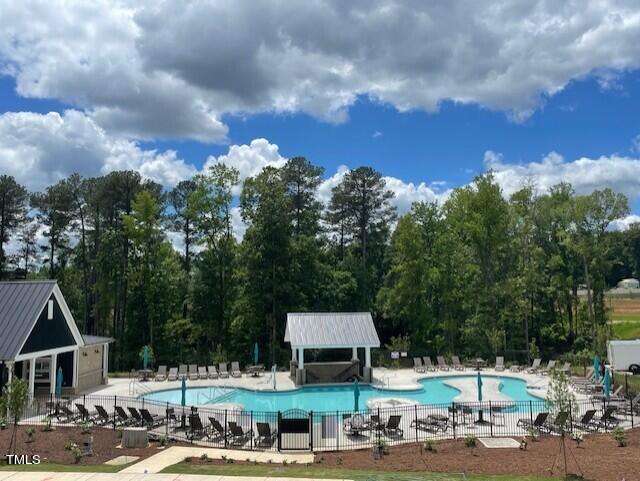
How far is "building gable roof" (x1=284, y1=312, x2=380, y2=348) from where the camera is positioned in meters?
32.8

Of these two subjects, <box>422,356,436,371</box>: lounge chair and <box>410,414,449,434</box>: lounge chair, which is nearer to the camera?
<box>410,414,449,434</box>: lounge chair

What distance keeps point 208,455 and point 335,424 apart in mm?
5085

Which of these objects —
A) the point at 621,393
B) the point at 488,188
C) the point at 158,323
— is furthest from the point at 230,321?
the point at 621,393

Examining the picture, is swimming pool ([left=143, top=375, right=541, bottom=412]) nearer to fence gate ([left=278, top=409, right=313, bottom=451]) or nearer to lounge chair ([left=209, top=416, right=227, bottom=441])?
lounge chair ([left=209, top=416, right=227, bottom=441])

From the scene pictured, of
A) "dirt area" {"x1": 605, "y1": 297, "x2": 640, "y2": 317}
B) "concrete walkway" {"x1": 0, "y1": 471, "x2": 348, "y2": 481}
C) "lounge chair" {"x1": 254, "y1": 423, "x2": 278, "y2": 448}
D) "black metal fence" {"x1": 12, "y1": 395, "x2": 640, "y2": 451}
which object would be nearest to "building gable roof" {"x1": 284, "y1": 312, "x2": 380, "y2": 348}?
"black metal fence" {"x1": 12, "y1": 395, "x2": 640, "y2": 451}

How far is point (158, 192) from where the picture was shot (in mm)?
52750

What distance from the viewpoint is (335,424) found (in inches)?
782

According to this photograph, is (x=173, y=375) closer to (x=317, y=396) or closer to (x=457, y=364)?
(x=317, y=396)

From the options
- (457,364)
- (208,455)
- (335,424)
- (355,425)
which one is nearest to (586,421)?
(355,425)

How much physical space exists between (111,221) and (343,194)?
886 inches

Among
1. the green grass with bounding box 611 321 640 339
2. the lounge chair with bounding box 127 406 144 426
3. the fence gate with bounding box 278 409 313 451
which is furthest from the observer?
the green grass with bounding box 611 321 640 339

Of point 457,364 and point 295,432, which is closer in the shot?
point 295,432

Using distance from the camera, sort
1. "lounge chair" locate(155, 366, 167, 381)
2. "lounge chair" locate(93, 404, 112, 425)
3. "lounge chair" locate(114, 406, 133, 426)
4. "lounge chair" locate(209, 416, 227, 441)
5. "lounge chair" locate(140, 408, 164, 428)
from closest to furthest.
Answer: "lounge chair" locate(209, 416, 227, 441)
"lounge chair" locate(140, 408, 164, 428)
"lounge chair" locate(114, 406, 133, 426)
"lounge chair" locate(93, 404, 112, 425)
"lounge chair" locate(155, 366, 167, 381)

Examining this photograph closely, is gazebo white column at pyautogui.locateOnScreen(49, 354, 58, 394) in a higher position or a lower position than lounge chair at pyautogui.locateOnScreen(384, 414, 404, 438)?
higher
